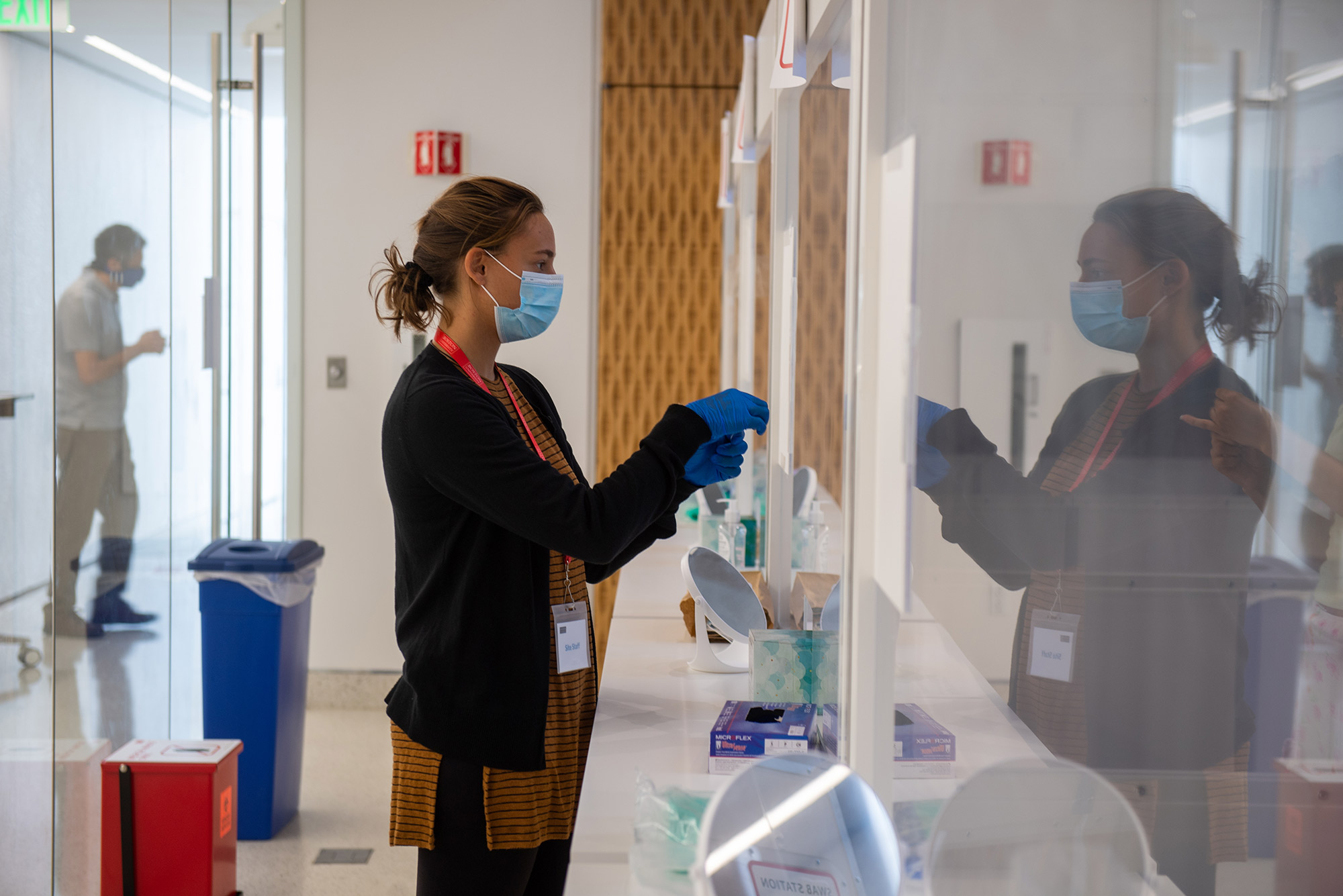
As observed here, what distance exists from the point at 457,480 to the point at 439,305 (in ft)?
1.26

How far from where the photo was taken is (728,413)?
1.61m

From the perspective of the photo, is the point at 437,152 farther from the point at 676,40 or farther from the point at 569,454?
the point at 569,454

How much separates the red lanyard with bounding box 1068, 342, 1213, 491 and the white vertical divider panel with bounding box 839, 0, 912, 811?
0.22m

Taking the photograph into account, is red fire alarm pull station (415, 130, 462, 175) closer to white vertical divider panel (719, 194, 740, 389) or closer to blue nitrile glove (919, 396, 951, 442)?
white vertical divider panel (719, 194, 740, 389)

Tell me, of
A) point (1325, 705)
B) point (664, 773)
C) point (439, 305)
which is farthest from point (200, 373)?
point (1325, 705)

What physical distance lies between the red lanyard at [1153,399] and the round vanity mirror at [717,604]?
1241 mm

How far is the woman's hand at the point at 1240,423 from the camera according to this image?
2.08ft

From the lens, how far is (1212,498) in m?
0.66

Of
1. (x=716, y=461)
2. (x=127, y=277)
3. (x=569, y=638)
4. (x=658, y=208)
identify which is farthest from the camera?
(x=658, y=208)

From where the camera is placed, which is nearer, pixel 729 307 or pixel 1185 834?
pixel 1185 834

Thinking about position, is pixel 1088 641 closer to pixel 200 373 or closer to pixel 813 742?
pixel 813 742

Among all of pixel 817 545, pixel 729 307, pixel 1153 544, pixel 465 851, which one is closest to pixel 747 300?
pixel 729 307

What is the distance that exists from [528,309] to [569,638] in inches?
21.3

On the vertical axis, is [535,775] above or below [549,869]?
above
